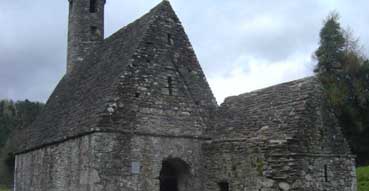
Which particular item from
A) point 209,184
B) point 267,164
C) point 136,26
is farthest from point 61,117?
point 267,164

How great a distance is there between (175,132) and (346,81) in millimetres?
22958

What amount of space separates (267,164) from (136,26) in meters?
7.65

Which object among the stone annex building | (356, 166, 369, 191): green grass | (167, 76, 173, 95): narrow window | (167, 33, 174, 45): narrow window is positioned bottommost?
(356, 166, 369, 191): green grass

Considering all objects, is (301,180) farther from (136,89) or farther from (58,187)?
(58,187)

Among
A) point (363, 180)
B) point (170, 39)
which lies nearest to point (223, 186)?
point (170, 39)

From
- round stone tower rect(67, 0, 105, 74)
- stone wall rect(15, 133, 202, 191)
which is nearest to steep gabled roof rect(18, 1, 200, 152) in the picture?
stone wall rect(15, 133, 202, 191)

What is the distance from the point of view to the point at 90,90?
16812mm

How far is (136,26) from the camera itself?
689 inches

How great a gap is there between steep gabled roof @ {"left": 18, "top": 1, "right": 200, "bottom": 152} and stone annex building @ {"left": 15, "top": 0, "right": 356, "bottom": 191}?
0.06m

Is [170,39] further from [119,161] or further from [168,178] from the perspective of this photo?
[119,161]

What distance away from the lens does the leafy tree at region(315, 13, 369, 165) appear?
33469 millimetres

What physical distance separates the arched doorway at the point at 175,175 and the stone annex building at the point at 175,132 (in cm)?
3

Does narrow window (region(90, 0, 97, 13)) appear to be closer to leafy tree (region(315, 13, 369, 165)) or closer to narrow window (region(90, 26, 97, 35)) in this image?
narrow window (region(90, 26, 97, 35))

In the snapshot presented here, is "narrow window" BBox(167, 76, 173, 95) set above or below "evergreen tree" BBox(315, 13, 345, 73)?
below
